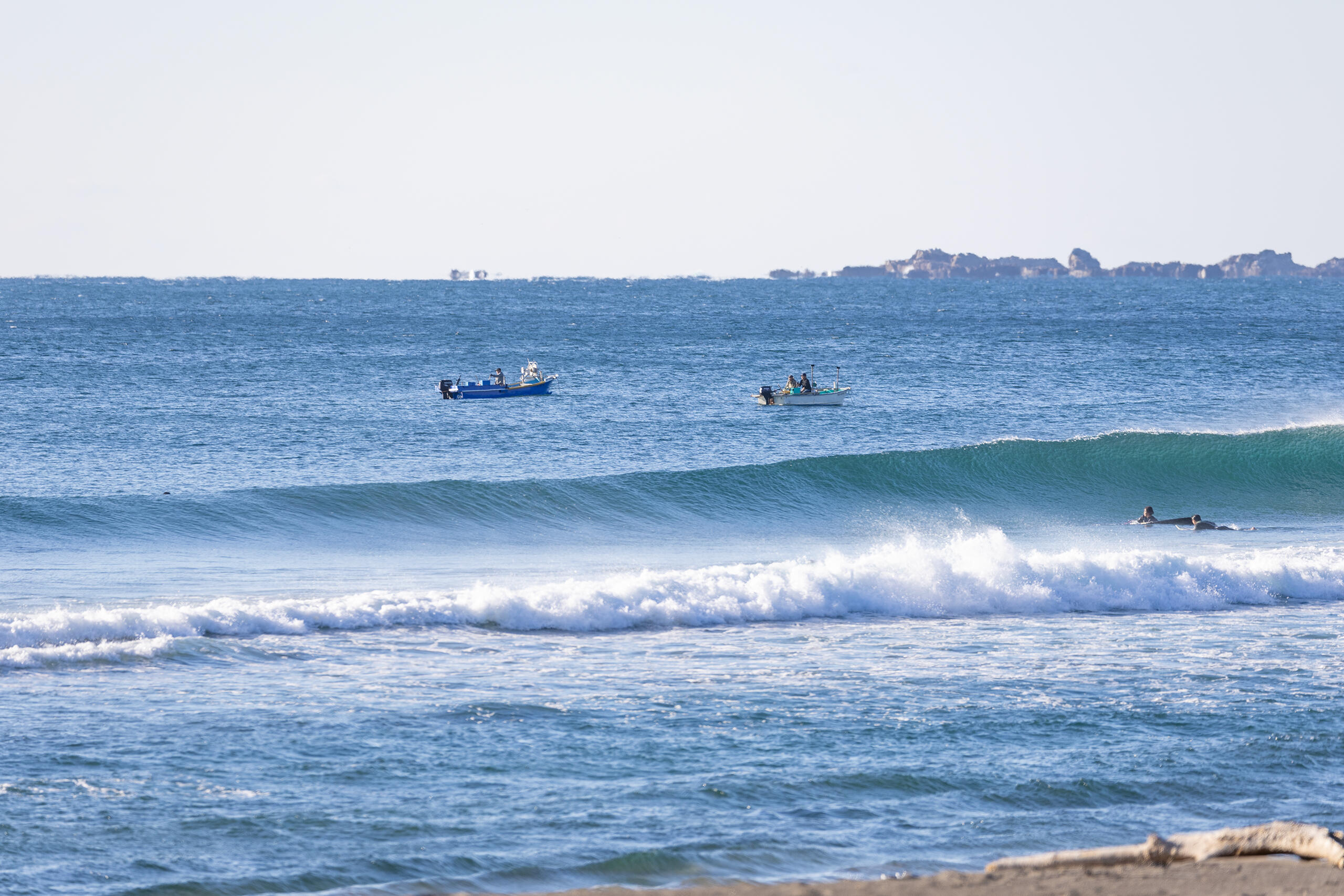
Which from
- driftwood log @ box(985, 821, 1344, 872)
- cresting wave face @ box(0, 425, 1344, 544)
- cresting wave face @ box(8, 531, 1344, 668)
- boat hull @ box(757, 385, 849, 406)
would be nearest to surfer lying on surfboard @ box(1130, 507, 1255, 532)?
cresting wave face @ box(0, 425, 1344, 544)

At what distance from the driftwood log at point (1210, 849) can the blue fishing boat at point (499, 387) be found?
38.4m

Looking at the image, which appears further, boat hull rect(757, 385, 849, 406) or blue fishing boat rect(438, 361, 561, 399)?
blue fishing boat rect(438, 361, 561, 399)

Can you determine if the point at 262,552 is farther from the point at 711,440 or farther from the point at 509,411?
the point at 509,411

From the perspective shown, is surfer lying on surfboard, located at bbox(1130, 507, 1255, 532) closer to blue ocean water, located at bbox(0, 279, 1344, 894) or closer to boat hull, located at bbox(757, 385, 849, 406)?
blue ocean water, located at bbox(0, 279, 1344, 894)

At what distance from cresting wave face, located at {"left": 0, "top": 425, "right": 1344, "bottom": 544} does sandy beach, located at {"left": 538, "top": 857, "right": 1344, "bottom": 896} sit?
15.5 metres

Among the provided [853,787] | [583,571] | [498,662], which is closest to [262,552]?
[583,571]

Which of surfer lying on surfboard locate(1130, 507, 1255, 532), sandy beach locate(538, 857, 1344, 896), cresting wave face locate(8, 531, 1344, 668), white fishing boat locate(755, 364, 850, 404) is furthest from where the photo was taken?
white fishing boat locate(755, 364, 850, 404)

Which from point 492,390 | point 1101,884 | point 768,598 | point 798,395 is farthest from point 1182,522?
point 492,390

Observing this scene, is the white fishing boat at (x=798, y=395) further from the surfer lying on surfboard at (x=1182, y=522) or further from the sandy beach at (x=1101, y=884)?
the sandy beach at (x=1101, y=884)

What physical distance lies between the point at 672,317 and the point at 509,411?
2705 inches

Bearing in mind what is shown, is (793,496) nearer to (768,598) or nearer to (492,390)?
(768,598)

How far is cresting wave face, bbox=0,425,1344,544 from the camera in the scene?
847 inches

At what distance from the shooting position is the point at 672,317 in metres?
109

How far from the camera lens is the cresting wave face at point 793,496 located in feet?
70.6
